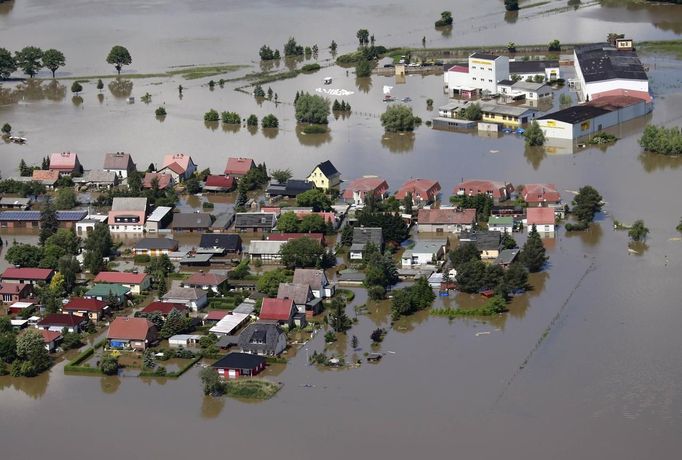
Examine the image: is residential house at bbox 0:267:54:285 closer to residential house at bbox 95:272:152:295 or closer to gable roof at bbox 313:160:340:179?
residential house at bbox 95:272:152:295

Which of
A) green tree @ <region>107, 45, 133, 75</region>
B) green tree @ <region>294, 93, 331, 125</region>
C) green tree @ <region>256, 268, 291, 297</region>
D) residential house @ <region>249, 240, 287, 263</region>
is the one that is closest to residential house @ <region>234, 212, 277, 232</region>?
residential house @ <region>249, 240, 287, 263</region>

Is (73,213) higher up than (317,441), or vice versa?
(73,213)

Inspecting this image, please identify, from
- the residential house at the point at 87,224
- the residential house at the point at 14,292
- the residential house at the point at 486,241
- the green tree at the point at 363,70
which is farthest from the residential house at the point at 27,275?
the green tree at the point at 363,70

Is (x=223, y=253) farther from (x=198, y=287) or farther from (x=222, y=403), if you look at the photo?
(x=222, y=403)

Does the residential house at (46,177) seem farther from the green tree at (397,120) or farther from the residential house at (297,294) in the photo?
the residential house at (297,294)

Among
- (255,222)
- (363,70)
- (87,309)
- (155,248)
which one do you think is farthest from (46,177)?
(363,70)

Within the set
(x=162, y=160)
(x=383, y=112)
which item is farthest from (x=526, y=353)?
(x=383, y=112)

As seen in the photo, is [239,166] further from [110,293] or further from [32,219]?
[110,293]
